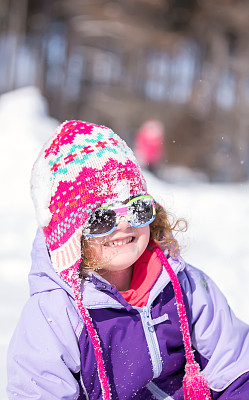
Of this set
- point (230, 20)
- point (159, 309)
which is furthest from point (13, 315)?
point (230, 20)

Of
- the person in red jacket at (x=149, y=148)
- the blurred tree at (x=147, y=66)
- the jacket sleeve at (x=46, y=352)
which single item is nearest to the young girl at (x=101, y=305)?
the jacket sleeve at (x=46, y=352)

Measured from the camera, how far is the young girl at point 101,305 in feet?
4.57

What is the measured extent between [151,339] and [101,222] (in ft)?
1.22

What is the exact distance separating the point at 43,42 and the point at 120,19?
267 cm

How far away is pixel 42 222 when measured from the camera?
1.47 meters

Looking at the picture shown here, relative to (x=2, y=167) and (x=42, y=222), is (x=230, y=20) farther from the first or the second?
(x=42, y=222)

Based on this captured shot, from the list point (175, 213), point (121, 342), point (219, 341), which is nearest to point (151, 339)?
point (121, 342)

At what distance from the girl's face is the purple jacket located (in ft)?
0.19

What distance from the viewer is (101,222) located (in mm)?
1428

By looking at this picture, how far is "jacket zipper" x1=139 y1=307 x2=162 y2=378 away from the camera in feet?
4.85

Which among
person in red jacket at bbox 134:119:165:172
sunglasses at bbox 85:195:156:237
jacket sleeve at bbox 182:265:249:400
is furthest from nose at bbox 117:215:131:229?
person in red jacket at bbox 134:119:165:172

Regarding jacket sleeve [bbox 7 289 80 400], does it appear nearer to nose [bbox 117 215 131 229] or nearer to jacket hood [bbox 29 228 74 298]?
jacket hood [bbox 29 228 74 298]

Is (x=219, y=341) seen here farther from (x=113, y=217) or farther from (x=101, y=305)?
(x=113, y=217)

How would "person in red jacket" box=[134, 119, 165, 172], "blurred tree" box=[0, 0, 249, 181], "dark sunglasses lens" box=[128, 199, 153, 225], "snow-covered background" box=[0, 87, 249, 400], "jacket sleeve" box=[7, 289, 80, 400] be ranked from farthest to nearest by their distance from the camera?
"blurred tree" box=[0, 0, 249, 181] → "person in red jacket" box=[134, 119, 165, 172] → "snow-covered background" box=[0, 87, 249, 400] → "dark sunglasses lens" box=[128, 199, 153, 225] → "jacket sleeve" box=[7, 289, 80, 400]
